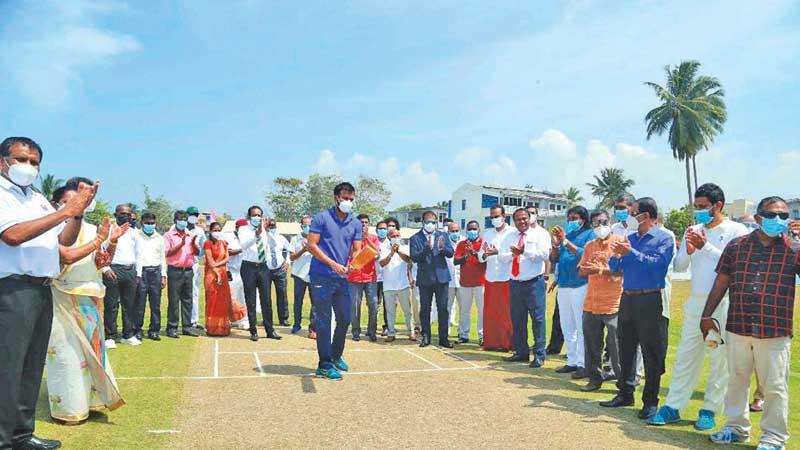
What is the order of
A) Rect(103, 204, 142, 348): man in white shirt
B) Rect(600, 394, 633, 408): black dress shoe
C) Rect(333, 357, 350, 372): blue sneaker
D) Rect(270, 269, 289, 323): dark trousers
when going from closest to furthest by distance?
Rect(600, 394, 633, 408): black dress shoe < Rect(333, 357, 350, 372): blue sneaker < Rect(103, 204, 142, 348): man in white shirt < Rect(270, 269, 289, 323): dark trousers

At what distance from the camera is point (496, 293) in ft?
30.5

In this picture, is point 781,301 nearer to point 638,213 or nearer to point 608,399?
point 638,213

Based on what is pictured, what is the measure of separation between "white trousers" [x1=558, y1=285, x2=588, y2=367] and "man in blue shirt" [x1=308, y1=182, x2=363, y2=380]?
3.05 metres

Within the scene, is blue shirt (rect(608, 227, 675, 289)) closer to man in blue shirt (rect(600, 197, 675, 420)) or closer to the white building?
man in blue shirt (rect(600, 197, 675, 420))

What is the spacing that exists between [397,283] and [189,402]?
5.00m

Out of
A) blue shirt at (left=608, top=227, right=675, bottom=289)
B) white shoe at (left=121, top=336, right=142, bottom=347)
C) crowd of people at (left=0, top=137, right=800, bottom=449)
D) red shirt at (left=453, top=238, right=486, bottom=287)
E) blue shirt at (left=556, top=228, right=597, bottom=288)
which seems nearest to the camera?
crowd of people at (left=0, top=137, right=800, bottom=449)

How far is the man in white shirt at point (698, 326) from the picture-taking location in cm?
531

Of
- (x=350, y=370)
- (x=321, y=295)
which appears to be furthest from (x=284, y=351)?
(x=321, y=295)

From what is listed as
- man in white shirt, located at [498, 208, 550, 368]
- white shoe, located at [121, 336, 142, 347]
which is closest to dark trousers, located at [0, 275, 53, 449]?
white shoe, located at [121, 336, 142, 347]

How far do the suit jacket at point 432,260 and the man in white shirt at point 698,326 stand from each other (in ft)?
14.2

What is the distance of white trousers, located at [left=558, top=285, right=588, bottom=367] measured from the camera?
7.57 metres

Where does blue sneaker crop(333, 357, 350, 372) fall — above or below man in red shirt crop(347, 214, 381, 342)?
below

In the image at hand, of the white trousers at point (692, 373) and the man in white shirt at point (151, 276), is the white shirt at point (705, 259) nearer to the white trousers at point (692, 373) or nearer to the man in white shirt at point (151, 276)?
the white trousers at point (692, 373)

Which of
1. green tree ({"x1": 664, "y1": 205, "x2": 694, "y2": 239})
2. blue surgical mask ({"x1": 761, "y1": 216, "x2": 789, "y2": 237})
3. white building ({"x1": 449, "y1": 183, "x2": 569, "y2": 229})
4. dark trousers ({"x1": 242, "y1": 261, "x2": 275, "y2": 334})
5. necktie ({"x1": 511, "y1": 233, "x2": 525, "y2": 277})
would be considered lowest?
dark trousers ({"x1": 242, "y1": 261, "x2": 275, "y2": 334})
